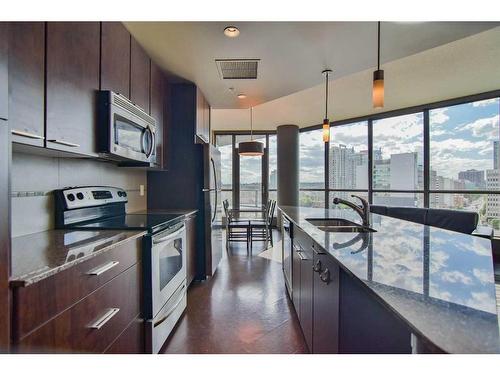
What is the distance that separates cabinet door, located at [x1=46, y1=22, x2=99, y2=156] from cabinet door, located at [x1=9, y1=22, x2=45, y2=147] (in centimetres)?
5

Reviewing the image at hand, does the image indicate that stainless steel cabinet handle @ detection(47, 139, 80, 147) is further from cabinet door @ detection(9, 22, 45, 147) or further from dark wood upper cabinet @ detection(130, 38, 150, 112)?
dark wood upper cabinet @ detection(130, 38, 150, 112)

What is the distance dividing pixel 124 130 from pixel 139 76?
610mm

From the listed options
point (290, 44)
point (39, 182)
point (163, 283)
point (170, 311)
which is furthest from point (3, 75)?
point (290, 44)

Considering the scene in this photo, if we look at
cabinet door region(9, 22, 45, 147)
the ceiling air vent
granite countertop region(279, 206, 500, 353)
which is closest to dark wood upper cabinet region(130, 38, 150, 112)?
the ceiling air vent

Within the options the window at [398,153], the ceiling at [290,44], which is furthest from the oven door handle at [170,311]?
the window at [398,153]

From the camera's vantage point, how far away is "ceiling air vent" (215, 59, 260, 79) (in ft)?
8.25

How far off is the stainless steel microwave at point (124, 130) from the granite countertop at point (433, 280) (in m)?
1.44

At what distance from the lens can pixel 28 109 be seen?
1.20 meters

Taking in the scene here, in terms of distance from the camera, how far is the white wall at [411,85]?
2.90 m

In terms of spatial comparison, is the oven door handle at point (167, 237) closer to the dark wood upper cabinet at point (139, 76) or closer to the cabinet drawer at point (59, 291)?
the cabinet drawer at point (59, 291)

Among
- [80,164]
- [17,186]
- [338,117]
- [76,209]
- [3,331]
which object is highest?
[338,117]
